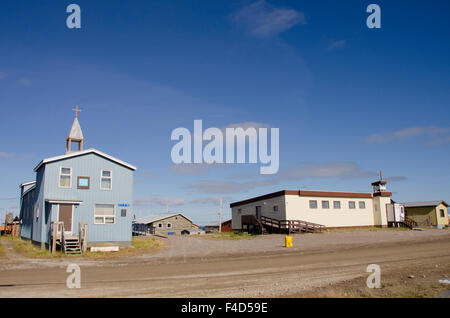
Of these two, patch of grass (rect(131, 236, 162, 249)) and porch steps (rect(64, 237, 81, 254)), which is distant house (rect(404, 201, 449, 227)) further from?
porch steps (rect(64, 237, 81, 254))

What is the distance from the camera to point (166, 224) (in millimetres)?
67750

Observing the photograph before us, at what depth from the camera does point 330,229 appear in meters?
39.5

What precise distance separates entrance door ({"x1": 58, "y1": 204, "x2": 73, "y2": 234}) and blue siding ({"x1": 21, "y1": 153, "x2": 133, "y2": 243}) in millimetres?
270

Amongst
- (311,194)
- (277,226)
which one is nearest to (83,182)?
(277,226)

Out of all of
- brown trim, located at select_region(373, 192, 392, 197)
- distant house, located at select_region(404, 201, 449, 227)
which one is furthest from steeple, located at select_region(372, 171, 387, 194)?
distant house, located at select_region(404, 201, 449, 227)

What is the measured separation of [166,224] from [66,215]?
44846 mm

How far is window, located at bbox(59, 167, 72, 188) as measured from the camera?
24.1 m

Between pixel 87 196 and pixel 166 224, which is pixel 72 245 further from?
pixel 166 224

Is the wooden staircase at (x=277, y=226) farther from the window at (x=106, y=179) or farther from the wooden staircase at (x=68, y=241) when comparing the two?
the wooden staircase at (x=68, y=241)

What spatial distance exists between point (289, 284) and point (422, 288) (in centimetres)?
338

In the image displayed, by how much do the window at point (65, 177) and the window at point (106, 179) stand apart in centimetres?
206

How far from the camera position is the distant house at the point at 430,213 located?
51812 millimetres
